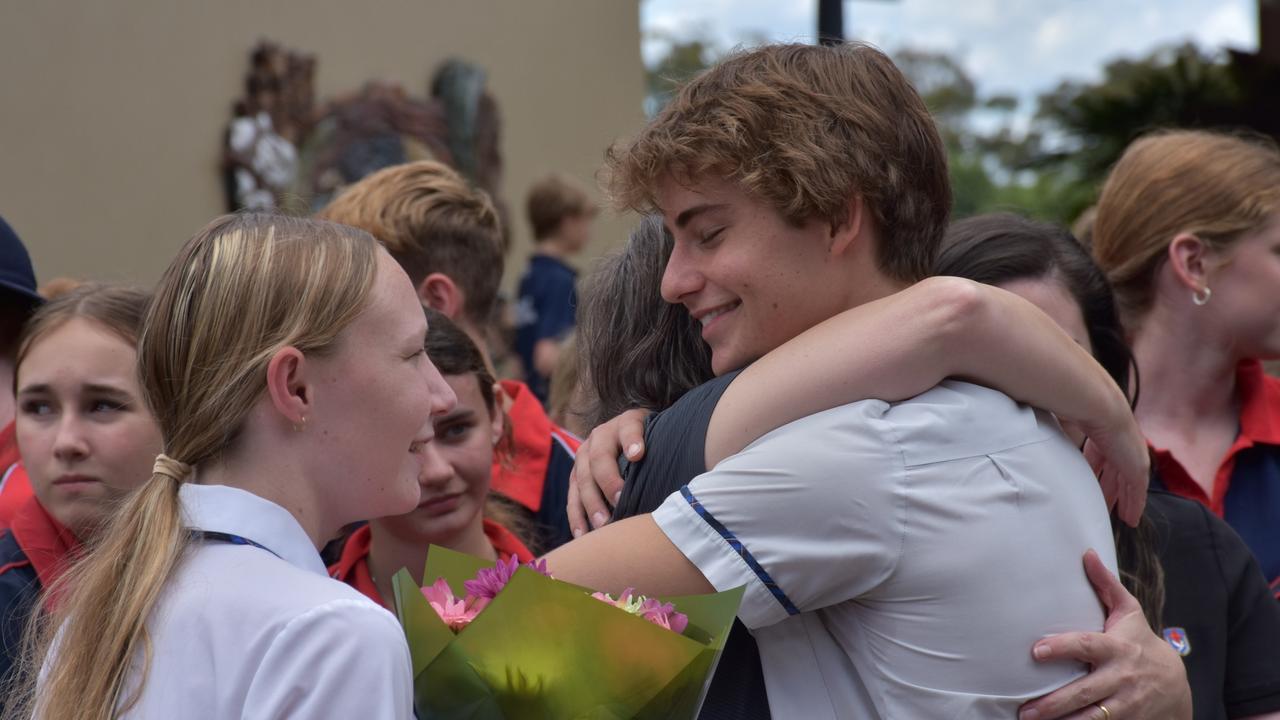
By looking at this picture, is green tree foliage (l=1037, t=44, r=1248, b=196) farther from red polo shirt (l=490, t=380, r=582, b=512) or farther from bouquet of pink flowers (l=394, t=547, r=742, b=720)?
bouquet of pink flowers (l=394, t=547, r=742, b=720)

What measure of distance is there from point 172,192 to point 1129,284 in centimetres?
423

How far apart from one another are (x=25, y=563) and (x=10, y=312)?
831 millimetres

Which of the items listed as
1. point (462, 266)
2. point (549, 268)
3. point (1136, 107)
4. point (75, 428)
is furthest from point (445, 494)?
point (1136, 107)

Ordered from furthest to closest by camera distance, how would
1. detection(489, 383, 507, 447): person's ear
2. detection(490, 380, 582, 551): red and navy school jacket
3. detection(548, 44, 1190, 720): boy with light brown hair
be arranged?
1. detection(490, 380, 582, 551): red and navy school jacket
2. detection(489, 383, 507, 447): person's ear
3. detection(548, 44, 1190, 720): boy with light brown hair

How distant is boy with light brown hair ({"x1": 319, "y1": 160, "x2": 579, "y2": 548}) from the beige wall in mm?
2135

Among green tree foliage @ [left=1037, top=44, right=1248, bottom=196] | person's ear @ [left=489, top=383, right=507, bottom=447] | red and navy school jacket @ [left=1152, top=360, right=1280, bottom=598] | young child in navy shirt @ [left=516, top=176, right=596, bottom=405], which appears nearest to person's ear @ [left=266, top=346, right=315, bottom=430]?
person's ear @ [left=489, top=383, right=507, bottom=447]

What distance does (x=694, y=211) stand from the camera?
73.9 inches

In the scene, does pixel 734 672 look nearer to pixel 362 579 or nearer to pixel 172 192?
pixel 362 579

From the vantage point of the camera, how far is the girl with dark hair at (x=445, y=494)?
2.87 m

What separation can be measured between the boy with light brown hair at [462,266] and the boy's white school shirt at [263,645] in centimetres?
179

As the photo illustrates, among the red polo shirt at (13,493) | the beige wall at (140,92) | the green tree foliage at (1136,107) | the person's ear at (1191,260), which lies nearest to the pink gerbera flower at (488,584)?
the red polo shirt at (13,493)

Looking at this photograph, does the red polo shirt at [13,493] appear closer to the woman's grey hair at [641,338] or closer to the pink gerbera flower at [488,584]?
the woman's grey hair at [641,338]

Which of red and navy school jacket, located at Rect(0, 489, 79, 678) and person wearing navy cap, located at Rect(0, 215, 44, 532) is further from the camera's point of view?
person wearing navy cap, located at Rect(0, 215, 44, 532)

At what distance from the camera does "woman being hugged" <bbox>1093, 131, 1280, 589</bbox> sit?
11.0ft
